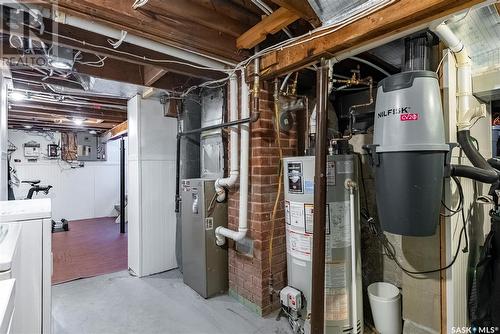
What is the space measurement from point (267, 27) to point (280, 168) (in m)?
1.19

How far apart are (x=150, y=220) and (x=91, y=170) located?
5.20 metres

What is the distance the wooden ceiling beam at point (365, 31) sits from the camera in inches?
51.3

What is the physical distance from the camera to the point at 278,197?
8.08 ft

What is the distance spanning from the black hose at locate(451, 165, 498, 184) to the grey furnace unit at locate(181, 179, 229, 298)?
6.38 ft

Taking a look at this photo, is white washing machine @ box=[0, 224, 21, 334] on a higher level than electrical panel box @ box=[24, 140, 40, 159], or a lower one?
lower

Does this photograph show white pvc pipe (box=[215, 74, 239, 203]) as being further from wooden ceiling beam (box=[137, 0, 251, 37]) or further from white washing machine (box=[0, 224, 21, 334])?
white washing machine (box=[0, 224, 21, 334])

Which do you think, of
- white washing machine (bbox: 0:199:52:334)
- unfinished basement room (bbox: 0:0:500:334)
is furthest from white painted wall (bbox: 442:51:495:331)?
white washing machine (bbox: 0:199:52:334)

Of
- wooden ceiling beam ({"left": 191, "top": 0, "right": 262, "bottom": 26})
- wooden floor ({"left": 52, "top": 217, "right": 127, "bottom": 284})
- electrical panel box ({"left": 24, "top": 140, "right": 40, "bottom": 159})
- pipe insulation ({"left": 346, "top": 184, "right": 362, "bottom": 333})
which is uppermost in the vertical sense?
wooden ceiling beam ({"left": 191, "top": 0, "right": 262, "bottom": 26})

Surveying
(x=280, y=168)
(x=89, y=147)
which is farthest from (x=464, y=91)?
(x=89, y=147)

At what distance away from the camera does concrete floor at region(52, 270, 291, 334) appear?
219 centimetres

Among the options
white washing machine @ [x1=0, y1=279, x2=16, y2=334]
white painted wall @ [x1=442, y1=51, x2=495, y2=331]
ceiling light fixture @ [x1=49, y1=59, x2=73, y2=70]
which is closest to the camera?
white washing machine @ [x1=0, y1=279, x2=16, y2=334]

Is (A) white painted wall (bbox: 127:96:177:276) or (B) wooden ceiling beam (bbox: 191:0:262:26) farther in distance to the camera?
(A) white painted wall (bbox: 127:96:177:276)

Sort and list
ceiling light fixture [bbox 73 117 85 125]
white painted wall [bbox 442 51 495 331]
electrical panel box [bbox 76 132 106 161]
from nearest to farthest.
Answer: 1. white painted wall [bbox 442 51 495 331]
2. ceiling light fixture [bbox 73 117 85 125]
3. electrical panel box [bbox 76 132 106 161]

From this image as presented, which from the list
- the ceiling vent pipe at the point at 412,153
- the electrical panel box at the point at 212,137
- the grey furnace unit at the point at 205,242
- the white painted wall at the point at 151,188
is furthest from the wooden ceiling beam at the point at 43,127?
the ceiling vent pipe at the point at 412,153
